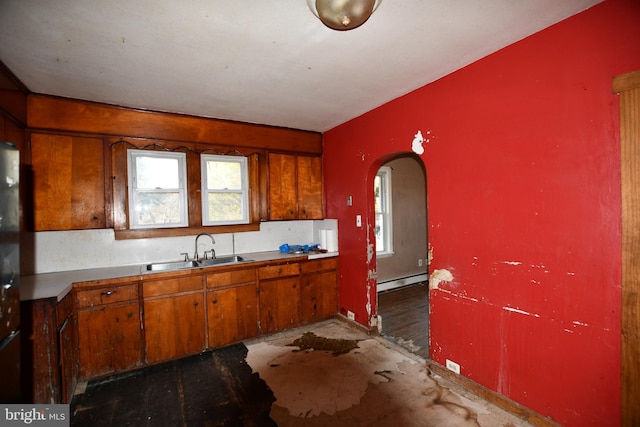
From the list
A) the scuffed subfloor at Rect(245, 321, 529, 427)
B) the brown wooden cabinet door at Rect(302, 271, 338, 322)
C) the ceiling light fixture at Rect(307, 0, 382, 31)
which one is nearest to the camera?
the ceiling light fixture at Rect(307, 0, 382, 31)

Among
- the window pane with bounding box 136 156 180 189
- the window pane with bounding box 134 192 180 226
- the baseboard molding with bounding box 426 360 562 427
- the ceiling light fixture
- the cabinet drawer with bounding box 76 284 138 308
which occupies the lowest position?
the baseboard molding with bounding box 426 360 562 427

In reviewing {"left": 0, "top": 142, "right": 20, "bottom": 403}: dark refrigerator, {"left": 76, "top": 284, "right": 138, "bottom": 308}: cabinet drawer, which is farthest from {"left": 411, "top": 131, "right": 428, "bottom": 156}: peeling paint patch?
{"left": 76, "top": 284, "right": 138, "bottom": 308}: cabinet drawer

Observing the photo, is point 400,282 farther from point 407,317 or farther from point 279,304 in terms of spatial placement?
point 279,304

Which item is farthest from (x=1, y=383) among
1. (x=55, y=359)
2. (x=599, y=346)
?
(x=599, y=346)

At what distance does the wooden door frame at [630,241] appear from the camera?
1646mm

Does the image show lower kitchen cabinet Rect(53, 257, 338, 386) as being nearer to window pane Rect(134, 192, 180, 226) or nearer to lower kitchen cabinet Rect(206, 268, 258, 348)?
lower kitchen cabinet Rect(206, 268, 258, 348)

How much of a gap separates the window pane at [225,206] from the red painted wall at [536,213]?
2.46m

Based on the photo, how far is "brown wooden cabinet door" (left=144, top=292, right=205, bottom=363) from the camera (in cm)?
299

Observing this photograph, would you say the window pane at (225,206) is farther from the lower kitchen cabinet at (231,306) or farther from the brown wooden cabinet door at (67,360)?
the brown wooden cabinet door at (67,360)

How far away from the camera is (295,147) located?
430cm

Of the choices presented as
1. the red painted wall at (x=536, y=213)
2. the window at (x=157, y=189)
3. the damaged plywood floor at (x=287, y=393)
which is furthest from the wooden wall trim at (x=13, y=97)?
the red painted wall at (x=536, y=213)

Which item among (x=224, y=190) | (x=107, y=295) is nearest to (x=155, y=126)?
(x=224, y=190)

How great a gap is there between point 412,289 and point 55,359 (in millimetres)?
4978

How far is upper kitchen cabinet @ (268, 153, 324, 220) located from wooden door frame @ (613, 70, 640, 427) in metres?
3.32
